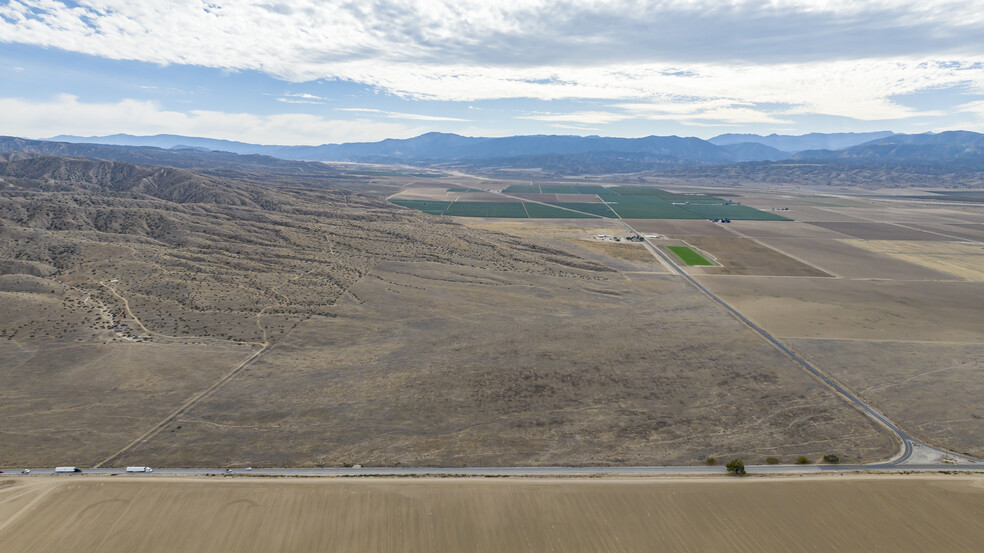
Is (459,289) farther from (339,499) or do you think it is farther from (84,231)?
(84,231)

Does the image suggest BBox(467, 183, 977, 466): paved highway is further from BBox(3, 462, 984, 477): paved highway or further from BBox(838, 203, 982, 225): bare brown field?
BBox(838, 203, 982, 225): bare brown field

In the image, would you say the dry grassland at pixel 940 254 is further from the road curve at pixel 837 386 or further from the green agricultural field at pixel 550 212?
the green agricultural field at pixel 550 212

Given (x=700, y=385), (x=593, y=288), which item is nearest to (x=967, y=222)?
(x=593, y=288)

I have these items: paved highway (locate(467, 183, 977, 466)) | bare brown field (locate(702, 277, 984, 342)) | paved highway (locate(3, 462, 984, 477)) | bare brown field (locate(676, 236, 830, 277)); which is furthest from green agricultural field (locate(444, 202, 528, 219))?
paved highway (locate(3, 462, 984, 477))

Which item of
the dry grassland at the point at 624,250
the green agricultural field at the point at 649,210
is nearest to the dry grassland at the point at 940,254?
the dry grassland at the point at 624,250

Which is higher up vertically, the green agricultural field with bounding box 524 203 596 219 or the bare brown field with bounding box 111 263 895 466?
the green agricultural field with bounding box 524 203 596 219
